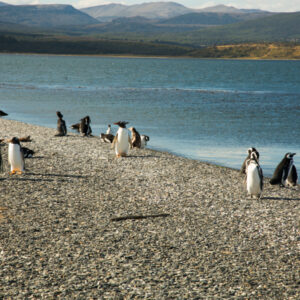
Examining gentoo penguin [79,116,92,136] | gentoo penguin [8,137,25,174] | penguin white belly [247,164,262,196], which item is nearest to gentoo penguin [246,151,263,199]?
penguin white belly [247,164,262,196]

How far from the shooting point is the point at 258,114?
33.8 m

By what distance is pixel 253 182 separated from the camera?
1082 centimetres

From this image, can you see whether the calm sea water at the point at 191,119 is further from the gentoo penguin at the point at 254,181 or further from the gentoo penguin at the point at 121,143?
the gentoo penguin at the point at 254,181

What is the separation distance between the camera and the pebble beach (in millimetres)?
6156

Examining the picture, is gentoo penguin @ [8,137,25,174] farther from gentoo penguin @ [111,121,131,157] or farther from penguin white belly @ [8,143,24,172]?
gentoo penguin @ [111,121,131,157]

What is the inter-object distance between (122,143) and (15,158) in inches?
164

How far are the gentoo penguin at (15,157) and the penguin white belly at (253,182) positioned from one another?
5.61m

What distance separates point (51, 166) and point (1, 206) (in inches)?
161

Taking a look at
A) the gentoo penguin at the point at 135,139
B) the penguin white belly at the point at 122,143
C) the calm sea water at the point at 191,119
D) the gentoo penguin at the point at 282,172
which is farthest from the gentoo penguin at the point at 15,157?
the calm sea water at the point at 191,119

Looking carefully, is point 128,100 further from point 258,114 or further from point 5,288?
point 5,288

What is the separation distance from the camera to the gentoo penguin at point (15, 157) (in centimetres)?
1170

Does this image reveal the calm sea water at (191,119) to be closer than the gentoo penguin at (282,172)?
No

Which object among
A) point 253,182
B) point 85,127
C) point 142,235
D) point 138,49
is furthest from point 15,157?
point 138,49

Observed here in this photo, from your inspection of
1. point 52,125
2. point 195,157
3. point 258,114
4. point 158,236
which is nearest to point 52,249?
point 158,236
